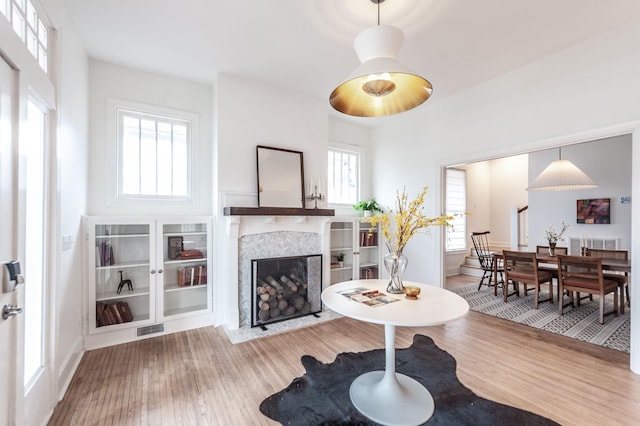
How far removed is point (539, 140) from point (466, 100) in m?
1.10

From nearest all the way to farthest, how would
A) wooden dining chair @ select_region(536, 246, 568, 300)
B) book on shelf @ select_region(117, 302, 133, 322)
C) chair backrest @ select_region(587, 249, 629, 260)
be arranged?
book on shelf @ select_region(117, 302, 133, 322)
chair backrest @ select_region(587, 249, 629, 260)
wooden dining chair @ select_region(536, 246, 568, 300)

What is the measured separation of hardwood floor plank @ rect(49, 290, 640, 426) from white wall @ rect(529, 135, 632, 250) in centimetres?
347

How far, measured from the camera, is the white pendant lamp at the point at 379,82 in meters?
1.59

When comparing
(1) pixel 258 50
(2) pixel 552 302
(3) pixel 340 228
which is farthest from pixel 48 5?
(2) pixel 552 302

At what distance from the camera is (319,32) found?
262 centimetres

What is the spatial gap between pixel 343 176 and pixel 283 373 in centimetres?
339

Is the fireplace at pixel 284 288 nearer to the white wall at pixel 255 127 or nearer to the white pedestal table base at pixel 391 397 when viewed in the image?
the white wall at pixel 255 127

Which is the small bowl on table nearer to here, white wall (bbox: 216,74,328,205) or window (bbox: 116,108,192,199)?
white wall (bbox: 216,74,328,205)

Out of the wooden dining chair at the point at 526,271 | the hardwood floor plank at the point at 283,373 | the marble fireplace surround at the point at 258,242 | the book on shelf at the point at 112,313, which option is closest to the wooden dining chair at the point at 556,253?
the wooden dining chair at the point at 526,271

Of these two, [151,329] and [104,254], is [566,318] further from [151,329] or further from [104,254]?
[104,254]

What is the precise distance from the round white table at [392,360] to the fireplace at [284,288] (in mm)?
1478

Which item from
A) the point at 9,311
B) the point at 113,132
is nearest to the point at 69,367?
the point at 9,311

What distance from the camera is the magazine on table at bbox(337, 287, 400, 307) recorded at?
1914 mm

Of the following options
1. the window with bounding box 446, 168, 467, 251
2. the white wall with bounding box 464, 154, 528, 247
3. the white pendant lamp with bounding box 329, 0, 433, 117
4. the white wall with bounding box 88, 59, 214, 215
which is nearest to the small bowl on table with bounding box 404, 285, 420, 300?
the white pendant lamp with bounding box 329, 0, 433, 117
